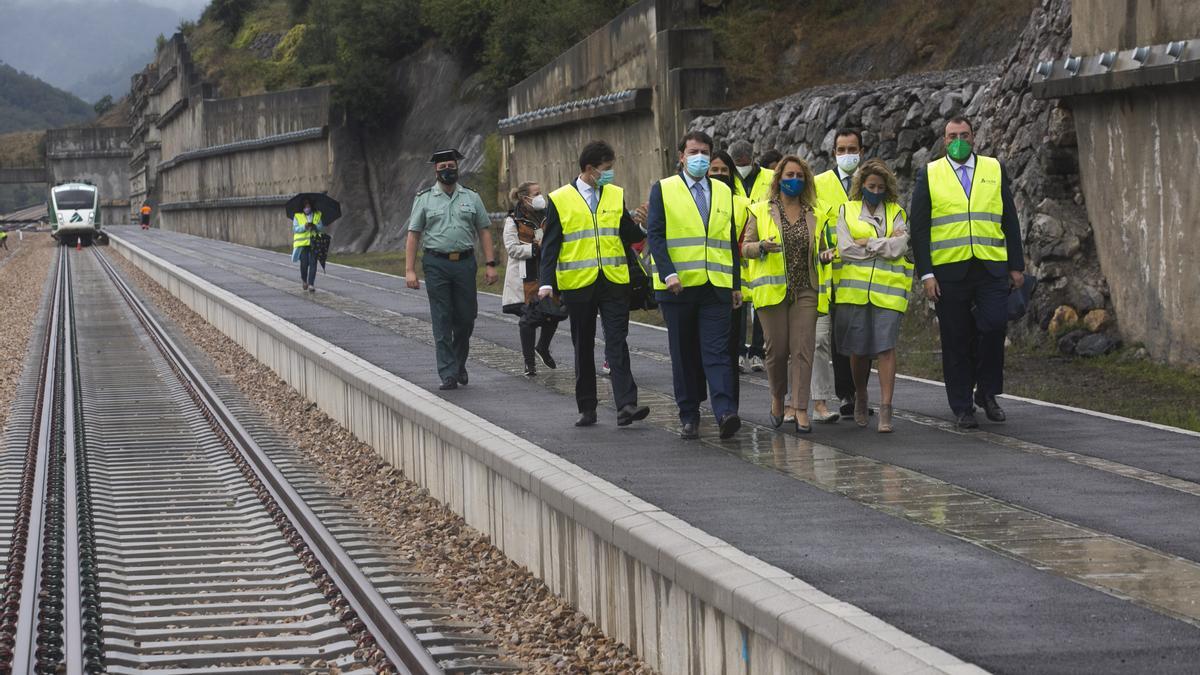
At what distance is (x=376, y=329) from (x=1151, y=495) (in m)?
14.7

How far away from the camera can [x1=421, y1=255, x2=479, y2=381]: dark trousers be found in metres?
15.0

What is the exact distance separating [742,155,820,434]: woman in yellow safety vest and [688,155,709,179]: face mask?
20.0 inches

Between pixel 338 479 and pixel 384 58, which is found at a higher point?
pixel 384 58

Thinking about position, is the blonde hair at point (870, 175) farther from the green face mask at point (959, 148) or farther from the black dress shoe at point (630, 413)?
the black dress shoe at point (630, 413)

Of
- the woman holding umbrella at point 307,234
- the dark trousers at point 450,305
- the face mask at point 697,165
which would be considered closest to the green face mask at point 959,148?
the face mask at point 697,165

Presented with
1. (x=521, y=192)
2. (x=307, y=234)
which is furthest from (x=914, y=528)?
(x=307, y=234)

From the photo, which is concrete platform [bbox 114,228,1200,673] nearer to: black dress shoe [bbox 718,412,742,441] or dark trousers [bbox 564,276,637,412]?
black dress shoe [bbox 718,412,742,441]

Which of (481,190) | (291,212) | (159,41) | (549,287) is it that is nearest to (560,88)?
(291,212)

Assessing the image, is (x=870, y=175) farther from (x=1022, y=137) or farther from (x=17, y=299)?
(x=17, y=299)

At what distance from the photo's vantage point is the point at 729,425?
11.3 metres

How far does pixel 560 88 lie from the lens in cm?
3897

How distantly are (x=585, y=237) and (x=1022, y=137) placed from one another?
25.5 feet

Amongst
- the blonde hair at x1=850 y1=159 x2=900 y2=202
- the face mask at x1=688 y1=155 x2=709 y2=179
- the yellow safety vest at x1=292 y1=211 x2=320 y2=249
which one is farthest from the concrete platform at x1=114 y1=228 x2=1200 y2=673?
the yellow safety vest at x1=292 y1=211 x2=320 y2=249

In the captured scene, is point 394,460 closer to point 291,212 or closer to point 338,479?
point 338,479
